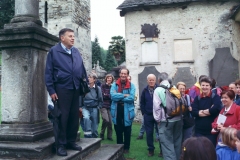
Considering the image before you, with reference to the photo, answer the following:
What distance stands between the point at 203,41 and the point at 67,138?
29.1 ft

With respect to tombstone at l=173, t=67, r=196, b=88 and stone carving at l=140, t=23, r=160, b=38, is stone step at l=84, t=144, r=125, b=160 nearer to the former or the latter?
tombstone at l=173, t=67, r=196, b=88

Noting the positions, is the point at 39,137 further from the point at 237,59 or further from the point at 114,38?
the point at 114,38

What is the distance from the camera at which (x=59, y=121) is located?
12.3ft

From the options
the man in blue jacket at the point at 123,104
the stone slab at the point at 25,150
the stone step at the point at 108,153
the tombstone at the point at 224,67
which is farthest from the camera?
the tombstone at the point at 224,67

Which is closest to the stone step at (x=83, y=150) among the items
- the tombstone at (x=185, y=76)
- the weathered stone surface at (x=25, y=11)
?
the weathered stone surface at (x=25, y=11)

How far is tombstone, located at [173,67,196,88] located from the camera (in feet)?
36.8

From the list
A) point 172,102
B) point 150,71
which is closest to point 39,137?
point 172,102

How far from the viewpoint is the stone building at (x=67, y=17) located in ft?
56.8

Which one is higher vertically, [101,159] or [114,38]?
[114,38]

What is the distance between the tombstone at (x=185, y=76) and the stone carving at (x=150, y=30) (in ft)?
6.44

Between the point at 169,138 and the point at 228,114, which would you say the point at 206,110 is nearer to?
the point at 228,114

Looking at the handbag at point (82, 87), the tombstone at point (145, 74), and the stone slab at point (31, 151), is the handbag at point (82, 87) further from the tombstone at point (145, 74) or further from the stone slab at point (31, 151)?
the tombstone at point (145, 74)

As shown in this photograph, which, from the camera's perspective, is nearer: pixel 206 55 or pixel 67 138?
pixel 67 138

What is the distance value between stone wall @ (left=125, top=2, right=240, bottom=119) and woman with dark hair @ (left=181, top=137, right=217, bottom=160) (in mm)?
9772
